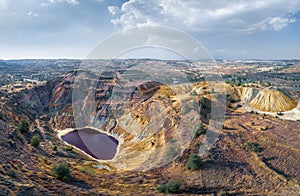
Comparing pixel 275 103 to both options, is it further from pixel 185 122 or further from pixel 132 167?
pixel 132 167

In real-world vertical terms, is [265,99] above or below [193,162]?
above

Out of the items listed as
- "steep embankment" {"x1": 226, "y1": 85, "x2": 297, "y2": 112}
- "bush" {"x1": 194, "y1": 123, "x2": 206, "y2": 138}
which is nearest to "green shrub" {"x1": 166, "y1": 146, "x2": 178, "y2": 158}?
"bush" {"x1": 194, "y1": 123, "x2": 206, "y2": 138}

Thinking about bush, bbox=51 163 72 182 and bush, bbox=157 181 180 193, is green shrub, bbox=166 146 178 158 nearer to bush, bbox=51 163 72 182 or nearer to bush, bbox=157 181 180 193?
bush, bbox=157 181 180 193

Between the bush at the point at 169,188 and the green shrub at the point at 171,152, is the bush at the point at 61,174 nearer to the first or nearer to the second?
the bush at the point at 169,188

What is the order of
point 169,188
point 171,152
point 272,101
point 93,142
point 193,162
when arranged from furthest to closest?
point 93,142 → point 272,101 → point 171,152 → point 193,162 → point 169,188

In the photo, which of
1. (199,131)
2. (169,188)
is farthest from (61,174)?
(199,131)

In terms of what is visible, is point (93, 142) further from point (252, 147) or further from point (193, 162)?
point (252, 147)

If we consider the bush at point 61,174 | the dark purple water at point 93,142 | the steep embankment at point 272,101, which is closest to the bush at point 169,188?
the bush at point 61,174
